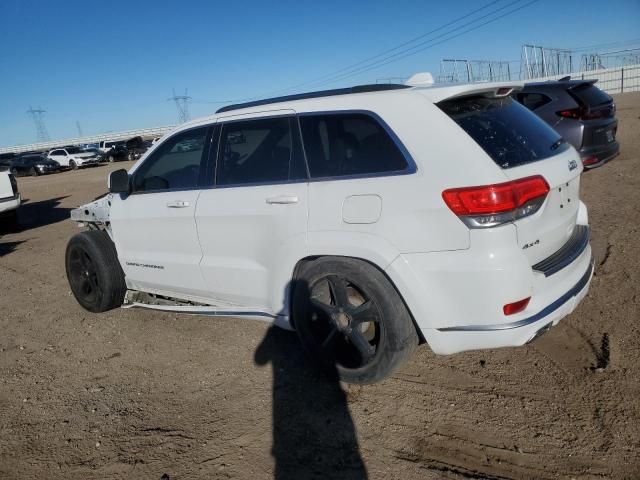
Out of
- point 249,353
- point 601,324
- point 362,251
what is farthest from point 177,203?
point 601,324

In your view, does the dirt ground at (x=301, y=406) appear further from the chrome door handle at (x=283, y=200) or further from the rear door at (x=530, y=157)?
the chrome door handle at (x=283, y=200)

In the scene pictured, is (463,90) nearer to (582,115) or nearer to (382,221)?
(382,221)

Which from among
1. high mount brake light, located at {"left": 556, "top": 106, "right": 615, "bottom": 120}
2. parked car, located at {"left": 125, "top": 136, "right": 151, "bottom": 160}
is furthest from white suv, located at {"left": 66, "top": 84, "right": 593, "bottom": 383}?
parked car, located at {"left": 125, "top": 136, "right": 151, "bottom": 160}

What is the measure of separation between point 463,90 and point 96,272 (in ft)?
12.0

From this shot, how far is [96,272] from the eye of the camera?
14.8 feet

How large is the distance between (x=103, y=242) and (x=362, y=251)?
9.84 ft

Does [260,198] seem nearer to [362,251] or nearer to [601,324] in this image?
[362,251]

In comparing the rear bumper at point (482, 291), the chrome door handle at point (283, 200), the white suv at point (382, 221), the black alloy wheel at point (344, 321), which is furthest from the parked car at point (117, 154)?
the rear bumper at point (482, 291)

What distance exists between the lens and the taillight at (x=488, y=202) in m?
2.37

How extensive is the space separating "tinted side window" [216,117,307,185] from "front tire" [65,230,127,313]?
173 cm

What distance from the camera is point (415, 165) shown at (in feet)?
8.43

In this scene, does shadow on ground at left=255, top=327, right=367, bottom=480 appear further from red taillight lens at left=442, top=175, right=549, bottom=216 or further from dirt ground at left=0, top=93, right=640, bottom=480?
red taillight lens at left=442, top=175, right=549, bottom=216

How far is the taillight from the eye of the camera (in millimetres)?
2367

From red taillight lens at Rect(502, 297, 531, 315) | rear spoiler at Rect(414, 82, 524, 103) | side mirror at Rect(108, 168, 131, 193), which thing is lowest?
red taillight lens at Rect(502, 297, 531, 315)
